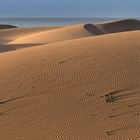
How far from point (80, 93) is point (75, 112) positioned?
38cm

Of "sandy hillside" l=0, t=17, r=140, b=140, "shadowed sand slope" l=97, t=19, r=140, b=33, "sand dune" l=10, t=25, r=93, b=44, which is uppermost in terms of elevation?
"shadowed sand slope" l=97, t=19, r=140, b=33

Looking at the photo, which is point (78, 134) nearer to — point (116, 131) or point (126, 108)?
point (116, 131)

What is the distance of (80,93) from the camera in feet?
17.1

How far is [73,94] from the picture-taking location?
5.22 meters

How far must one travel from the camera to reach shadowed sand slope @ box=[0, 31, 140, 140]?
4.56 metres

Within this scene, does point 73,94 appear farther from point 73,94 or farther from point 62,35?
point 62,35

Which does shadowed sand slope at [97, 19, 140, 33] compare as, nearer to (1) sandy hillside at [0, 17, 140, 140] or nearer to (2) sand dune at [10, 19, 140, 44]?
(2) sand dune at [10, 19, 140, 44]

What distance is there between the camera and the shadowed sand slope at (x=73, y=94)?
4.56 m

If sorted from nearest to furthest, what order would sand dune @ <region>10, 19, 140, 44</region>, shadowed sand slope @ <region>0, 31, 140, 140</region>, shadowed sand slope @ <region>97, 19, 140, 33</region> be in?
shadowed sand slope @ <region>0, 31, 140, 140</region>, sand dune @ <region>10, 19, 140, 44</region>, shadowed sand slope @ <region>97, 19, 140, 33</region>

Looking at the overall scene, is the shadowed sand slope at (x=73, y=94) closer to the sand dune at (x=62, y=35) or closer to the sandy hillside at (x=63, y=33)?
the sandy hillside at (x=63, y=33)

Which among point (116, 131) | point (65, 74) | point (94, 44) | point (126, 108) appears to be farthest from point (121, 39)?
point (116, 131)

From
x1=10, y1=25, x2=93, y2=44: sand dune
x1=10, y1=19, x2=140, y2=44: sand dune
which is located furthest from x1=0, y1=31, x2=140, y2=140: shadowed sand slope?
x1=10, y1=25, x2=93, y2=44: sand dune

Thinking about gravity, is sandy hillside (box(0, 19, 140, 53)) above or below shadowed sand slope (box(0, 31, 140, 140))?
above

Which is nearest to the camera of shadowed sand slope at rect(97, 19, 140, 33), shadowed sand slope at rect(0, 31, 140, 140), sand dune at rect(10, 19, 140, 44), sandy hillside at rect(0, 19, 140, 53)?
shadowed sand slope at rect(0, 31, 140, 140)
